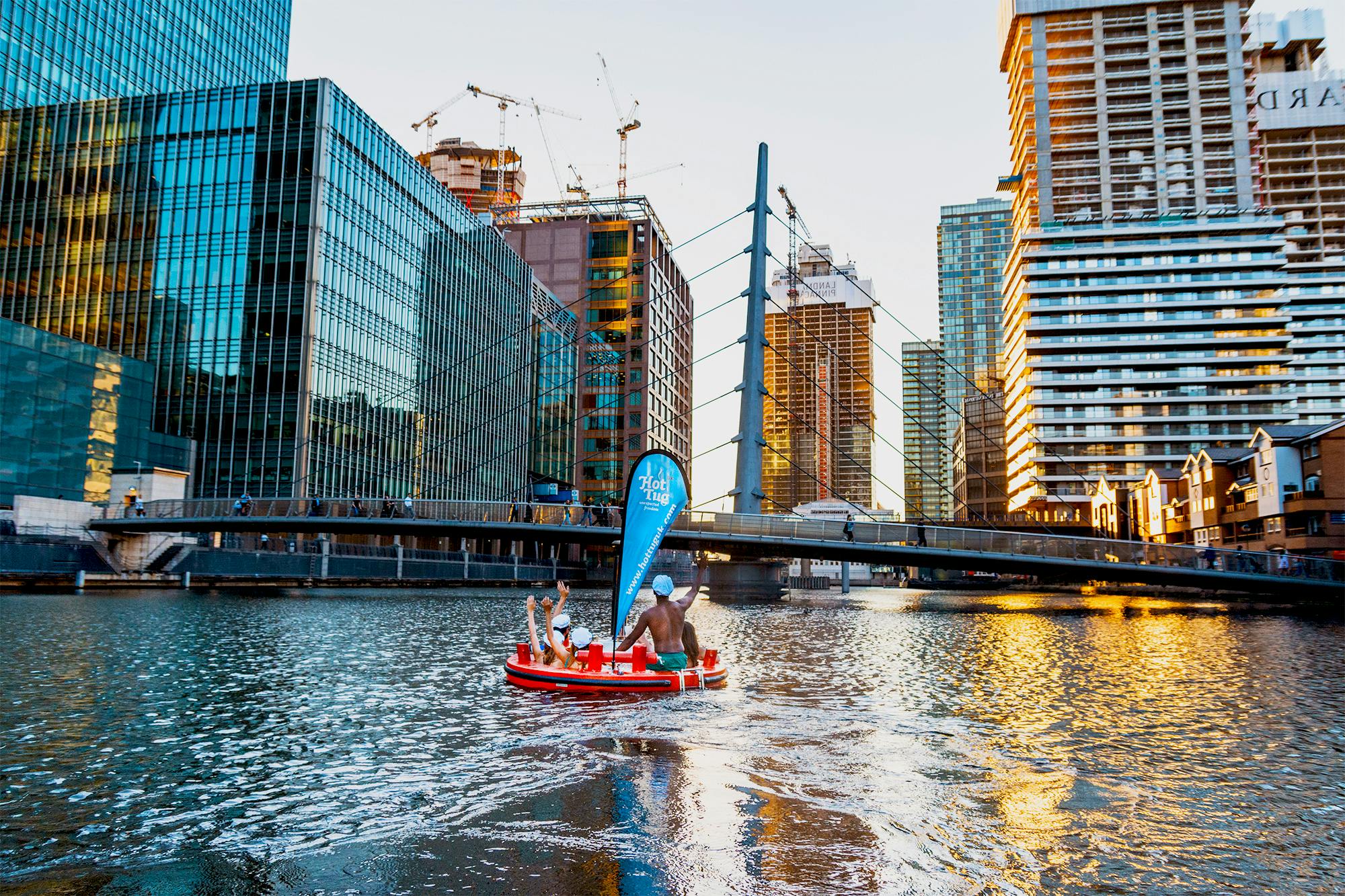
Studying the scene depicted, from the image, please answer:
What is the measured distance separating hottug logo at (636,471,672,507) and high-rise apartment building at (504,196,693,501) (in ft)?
415

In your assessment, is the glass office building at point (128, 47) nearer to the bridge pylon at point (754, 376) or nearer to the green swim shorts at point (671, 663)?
the bridge pylon at point (754, 376)

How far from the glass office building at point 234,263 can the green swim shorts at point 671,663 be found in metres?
65.6

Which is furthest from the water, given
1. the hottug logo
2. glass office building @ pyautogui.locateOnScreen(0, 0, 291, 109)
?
glass office building @ pyautogui.locateOnScreen(0, 0, 291, 109)

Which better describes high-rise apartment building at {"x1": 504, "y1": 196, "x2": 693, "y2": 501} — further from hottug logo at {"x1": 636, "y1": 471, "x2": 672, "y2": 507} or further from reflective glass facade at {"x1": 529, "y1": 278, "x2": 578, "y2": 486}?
hottug logo at {"x1": 636, "y1": 471, "x2": 672, "y2": 507}

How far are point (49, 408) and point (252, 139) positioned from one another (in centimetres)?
2955

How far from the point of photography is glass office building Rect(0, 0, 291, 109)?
8956 cm

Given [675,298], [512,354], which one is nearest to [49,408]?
[512,354]

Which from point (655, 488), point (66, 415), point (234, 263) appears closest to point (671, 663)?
point (655, 488)

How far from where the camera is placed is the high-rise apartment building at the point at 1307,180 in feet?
519

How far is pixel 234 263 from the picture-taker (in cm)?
7994

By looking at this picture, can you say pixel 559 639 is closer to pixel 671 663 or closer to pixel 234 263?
pixel 671 663

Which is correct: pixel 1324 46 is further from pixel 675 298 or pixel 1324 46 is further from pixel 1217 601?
pixel 1217 601

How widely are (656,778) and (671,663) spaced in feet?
21.7

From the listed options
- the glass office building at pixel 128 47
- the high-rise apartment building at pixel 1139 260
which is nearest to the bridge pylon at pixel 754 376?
the glass office building at pixel 128 47
